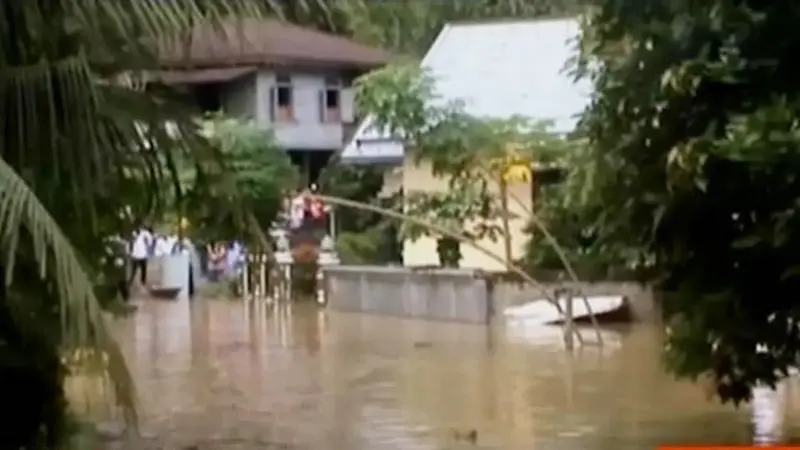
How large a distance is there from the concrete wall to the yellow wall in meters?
0.82

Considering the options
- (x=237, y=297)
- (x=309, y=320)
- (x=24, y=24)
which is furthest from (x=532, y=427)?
(x=237, y=297)

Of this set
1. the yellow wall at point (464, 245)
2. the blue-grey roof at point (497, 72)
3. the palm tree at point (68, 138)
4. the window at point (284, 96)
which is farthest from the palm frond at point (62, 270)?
the window at point (284, 96)

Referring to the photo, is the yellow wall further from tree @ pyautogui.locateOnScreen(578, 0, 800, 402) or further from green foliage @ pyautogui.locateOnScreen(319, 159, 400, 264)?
tree @ pyautogui.locateOnScreen(578, 0, 800, 402)

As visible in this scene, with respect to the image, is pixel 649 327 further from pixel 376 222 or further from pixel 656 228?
pixel 656 228

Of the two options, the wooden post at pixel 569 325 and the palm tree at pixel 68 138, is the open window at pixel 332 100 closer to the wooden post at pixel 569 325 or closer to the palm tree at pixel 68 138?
the wooden post at pixel 569 325

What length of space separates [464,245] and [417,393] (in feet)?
34.4

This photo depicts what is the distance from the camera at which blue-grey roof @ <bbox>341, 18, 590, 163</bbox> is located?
83.5ft

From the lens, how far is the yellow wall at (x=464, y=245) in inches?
930

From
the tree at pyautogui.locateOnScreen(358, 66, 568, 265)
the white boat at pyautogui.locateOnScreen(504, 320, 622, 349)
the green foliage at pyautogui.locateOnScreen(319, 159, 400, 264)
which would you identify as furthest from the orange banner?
the green foliage at pyautogui.locateOnScreen(319, 159, 400, 264)

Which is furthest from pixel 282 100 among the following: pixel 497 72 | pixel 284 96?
pixel 497 72

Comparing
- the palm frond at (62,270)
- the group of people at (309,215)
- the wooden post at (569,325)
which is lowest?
the wooden post at (569,325)

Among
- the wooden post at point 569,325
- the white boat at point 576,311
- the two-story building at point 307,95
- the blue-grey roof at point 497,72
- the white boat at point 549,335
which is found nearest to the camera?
the wooden post at point 569,325

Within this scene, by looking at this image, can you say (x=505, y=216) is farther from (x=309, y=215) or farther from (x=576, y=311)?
(x=309, y=215)

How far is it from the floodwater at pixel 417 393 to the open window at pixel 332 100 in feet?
41.0
